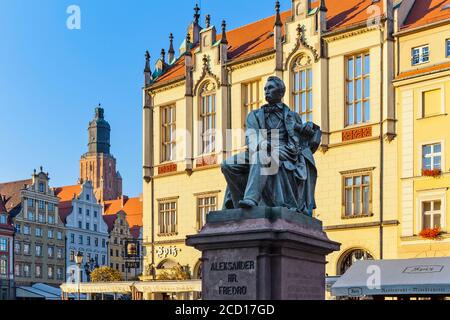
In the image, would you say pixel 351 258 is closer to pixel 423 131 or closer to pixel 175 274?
pixel 423 131

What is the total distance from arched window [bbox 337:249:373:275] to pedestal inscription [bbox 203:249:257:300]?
25613 mm

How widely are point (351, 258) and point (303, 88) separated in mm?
8213

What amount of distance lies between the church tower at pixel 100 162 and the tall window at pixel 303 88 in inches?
4355

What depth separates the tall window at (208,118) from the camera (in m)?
43.8

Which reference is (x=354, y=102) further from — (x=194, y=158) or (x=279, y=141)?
(x=279, y=141)

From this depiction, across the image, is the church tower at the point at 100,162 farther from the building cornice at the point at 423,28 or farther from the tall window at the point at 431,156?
the tall window at the point at 431,156

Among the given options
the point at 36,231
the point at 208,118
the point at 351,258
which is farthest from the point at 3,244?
the point at 351,258

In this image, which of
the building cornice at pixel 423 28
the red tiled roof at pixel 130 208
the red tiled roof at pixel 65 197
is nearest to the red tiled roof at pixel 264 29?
the building cornice at pixel 423 28

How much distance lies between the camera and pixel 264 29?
45.8 m

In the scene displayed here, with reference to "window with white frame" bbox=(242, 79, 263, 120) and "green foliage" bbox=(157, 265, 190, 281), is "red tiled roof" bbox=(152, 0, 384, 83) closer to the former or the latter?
"window with white frame" bbox=(242, 79, 263, 120)

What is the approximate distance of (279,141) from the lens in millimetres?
Answer: 12141

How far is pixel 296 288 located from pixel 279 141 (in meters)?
2.14
